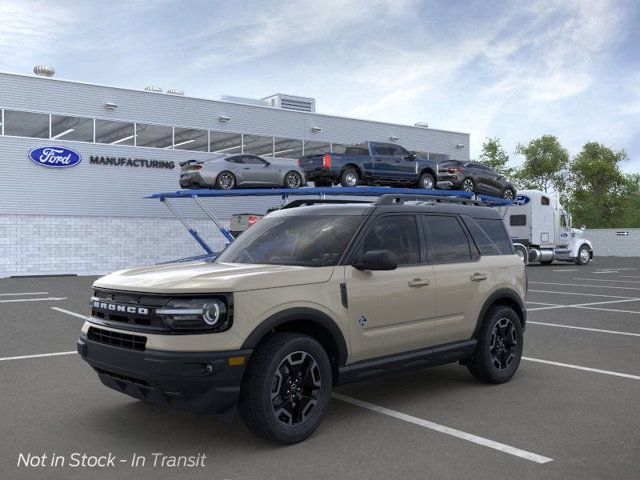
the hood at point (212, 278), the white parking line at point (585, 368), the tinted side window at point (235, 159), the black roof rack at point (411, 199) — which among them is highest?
the tinted side window at point (235, 159)

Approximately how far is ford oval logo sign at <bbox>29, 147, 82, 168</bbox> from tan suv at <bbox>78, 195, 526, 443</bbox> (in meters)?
23.4

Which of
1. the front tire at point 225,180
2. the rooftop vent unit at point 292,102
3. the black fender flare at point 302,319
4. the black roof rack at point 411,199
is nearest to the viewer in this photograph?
the black fender flare at point 302,319

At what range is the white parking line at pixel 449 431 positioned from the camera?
4.50 metres

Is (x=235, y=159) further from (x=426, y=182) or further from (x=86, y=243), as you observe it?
(x=86, y=243)

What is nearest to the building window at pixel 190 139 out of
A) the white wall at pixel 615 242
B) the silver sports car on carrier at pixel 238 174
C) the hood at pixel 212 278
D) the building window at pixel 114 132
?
the building window at pixel 114 132

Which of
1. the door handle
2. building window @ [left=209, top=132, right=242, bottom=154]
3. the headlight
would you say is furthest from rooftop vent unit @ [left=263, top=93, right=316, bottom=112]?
the headlight

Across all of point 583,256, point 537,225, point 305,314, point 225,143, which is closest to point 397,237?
point 305,314

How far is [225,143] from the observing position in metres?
31.9

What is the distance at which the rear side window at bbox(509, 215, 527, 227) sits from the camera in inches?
1232

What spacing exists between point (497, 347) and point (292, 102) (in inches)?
1206

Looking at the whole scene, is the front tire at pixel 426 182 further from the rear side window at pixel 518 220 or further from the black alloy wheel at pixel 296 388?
the black alloy wheel at pixel 296 388

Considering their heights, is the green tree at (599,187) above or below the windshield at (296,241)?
above

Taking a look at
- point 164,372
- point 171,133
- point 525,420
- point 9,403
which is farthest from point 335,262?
point 171,133

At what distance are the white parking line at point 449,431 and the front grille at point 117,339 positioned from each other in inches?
85.4
